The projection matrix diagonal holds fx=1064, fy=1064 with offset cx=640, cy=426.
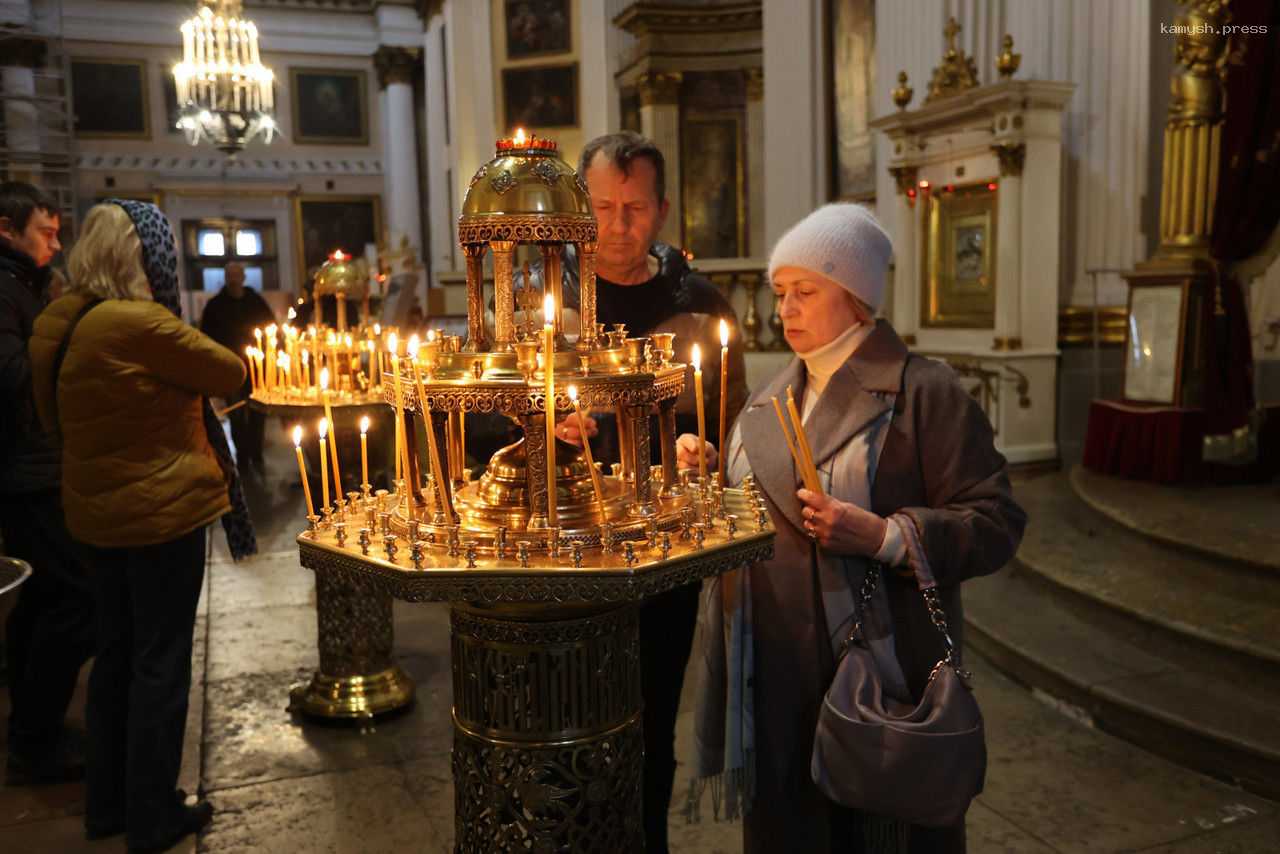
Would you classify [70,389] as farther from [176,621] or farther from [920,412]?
[920,412]

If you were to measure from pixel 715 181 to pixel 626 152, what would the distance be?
437 inches

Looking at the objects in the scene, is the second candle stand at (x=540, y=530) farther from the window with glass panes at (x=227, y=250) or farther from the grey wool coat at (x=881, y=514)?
the window with glass panes at (x=227, y=250)

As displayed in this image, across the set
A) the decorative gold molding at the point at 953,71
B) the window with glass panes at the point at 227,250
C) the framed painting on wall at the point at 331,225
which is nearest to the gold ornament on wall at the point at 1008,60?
the decorative gold molding at the point at 953,71

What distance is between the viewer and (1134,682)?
3.79 metres

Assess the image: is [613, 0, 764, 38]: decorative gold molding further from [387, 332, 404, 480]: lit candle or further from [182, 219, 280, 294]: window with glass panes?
[387, 332, 404, 480]: lit candle

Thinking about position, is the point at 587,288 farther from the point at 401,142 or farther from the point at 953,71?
the point at 401,142

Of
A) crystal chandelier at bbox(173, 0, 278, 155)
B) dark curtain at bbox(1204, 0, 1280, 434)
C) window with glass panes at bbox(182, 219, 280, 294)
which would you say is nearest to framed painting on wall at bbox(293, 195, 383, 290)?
window with glass panes at bbox(182, 219, 280, 294)

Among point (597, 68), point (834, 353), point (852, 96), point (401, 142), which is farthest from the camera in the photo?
point (401, 142)

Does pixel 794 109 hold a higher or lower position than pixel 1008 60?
higher

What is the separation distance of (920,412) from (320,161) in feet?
67.3

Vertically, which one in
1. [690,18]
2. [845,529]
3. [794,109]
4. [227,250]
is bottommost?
[845,529]

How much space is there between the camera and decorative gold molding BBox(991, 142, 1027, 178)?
672 centimetres

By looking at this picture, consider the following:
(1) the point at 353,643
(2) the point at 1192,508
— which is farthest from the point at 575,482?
(2) the point at 1192,508

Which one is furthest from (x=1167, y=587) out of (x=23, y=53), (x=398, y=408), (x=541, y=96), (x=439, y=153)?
(x=23, y=53)
